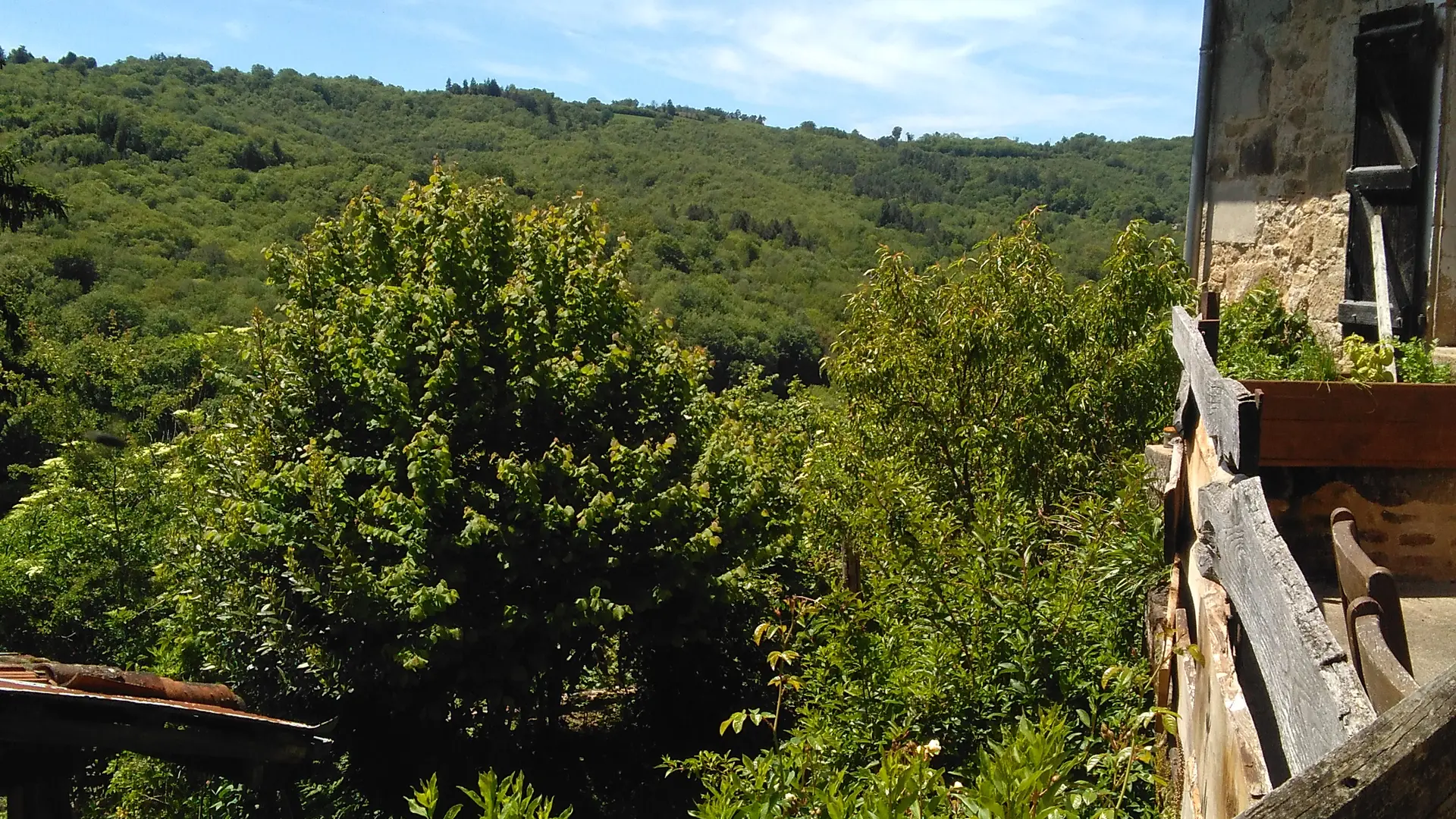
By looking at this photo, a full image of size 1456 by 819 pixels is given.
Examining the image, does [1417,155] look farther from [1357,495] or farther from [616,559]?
[616,559]

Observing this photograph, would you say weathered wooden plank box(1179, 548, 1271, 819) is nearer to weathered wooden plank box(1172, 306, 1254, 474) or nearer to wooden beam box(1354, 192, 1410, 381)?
weathered wooden plank box(1172, 306, 1254, 474)

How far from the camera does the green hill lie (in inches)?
2095

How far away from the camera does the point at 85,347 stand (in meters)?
17.3

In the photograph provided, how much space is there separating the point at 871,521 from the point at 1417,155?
454 cm

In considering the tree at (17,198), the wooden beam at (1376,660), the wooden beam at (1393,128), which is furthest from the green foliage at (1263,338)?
the tree at (17,198)

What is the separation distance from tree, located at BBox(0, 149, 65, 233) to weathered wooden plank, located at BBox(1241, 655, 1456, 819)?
17369mm

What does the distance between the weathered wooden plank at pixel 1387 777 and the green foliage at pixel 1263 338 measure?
17.5ft

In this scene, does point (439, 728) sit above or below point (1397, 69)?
below

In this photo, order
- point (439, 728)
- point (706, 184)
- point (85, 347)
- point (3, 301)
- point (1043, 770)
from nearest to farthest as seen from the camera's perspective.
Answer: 1. point (1043, 770)
2. point (439, 728)
3. point (3, 301)
4. point (85, 347)
5. point (706, 184)

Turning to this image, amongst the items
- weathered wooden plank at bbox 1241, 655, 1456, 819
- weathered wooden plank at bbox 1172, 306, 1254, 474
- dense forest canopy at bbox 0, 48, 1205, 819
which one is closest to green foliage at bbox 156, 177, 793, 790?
dense forest canopy at bbox 0, 48, 1205, 819

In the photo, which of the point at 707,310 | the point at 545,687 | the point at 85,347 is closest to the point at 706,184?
the point at 707,310

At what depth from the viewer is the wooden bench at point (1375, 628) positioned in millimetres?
1570

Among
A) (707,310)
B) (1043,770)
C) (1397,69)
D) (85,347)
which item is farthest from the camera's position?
(707,310)

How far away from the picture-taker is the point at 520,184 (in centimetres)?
7656
